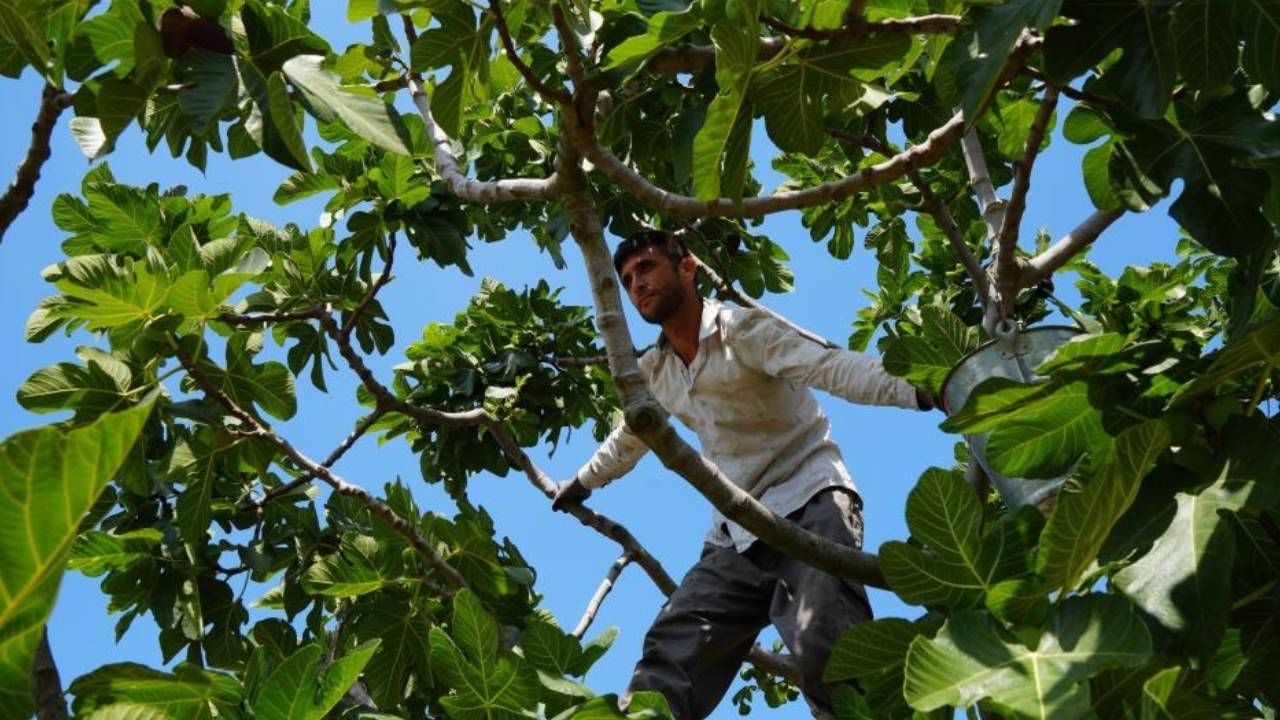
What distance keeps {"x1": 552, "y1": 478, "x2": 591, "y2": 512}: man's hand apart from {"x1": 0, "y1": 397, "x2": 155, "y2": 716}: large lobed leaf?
12.2ft

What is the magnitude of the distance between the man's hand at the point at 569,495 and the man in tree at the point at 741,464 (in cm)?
3

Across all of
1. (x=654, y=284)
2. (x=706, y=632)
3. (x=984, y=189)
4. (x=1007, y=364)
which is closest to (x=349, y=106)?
(x=1007, y=364)

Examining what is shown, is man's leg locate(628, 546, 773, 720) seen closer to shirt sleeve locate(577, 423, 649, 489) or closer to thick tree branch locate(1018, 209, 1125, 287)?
shirt sleeve locate(577, 423, 649, 489)

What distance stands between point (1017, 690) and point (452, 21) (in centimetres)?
172

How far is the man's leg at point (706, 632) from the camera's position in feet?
13.3

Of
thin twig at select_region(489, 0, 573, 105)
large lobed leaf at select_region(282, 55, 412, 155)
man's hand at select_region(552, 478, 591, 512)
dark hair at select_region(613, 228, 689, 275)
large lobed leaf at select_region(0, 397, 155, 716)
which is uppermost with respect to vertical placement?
dark hair at select_region(613, 228, 689, 275)

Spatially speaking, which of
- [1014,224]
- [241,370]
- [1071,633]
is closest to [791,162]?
[1014,224]

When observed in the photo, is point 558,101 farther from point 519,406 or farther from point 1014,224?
point 519,406

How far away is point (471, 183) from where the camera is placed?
3832 mm

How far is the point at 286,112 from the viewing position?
208 centimetres

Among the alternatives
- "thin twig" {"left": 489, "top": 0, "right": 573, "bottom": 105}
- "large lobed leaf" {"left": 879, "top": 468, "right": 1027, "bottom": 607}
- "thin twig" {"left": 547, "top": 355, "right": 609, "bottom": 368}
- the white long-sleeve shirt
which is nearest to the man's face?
the white long-sleeve shirt

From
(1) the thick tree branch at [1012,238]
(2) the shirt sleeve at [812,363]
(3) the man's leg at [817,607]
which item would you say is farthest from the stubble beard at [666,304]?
(1) the thick tree branch at [1012,238]

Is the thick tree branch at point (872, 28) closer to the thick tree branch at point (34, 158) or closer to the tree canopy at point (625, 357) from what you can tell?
the tree canopy at point (625, 357)

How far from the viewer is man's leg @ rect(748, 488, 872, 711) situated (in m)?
3.68
